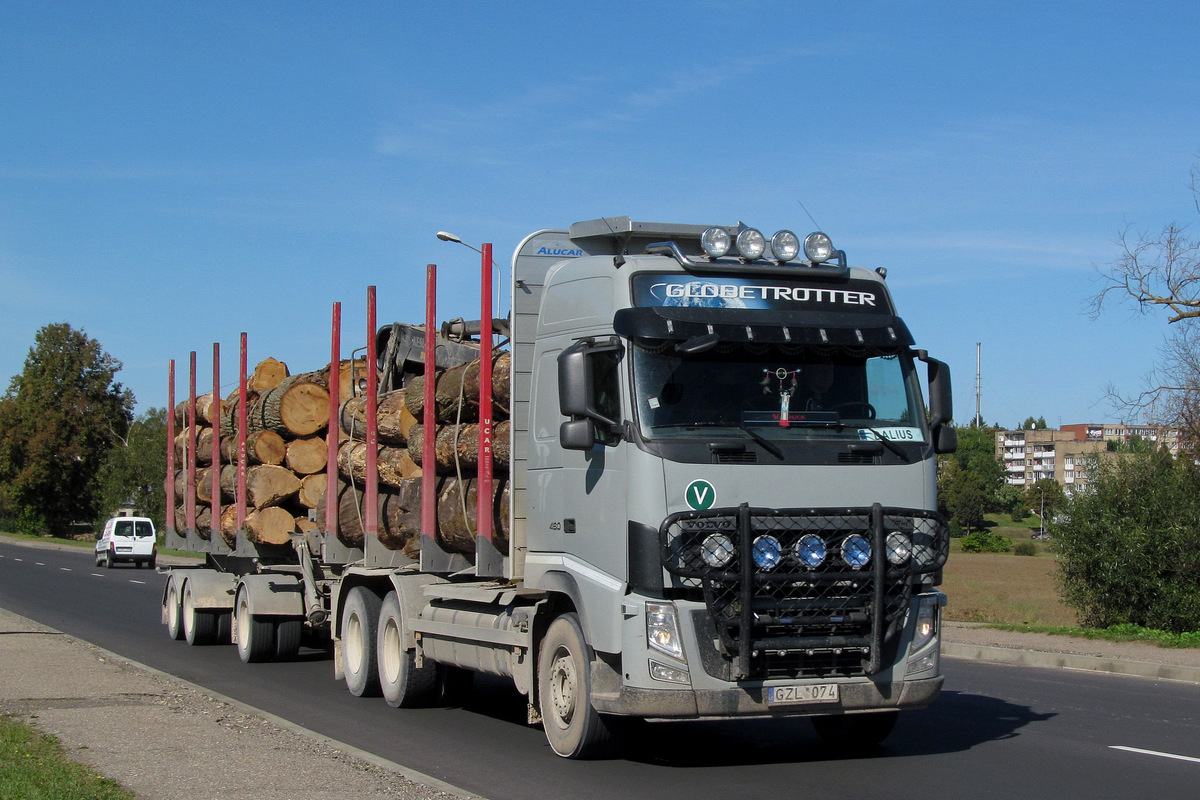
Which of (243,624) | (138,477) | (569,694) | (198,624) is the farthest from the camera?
(138,477)

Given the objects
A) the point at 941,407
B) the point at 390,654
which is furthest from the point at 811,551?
the point at 390,654

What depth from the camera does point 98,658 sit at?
13.9m

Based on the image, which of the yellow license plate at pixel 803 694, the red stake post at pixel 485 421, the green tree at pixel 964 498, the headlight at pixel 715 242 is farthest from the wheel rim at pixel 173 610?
the green tree at pixel 964 498

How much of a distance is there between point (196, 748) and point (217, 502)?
921 cm

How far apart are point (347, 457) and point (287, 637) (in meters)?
2.95

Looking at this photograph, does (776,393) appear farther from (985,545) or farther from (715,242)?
(985,545)

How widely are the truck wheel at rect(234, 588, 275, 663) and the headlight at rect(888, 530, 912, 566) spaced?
9.45 m

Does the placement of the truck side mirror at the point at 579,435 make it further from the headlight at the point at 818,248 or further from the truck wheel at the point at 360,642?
the truck wheel at the point at 360,642

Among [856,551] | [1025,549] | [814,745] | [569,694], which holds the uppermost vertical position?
[856,551]

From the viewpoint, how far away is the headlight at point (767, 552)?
756 cm

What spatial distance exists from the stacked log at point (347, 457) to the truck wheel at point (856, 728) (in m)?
2.82

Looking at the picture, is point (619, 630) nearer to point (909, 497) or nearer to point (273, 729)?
point (909, 497)

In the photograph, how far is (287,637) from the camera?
15305 millimetres

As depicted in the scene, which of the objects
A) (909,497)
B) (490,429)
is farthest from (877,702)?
(490,429)
